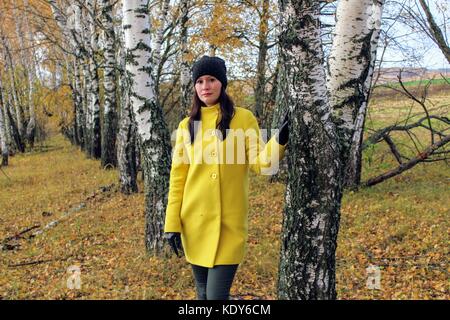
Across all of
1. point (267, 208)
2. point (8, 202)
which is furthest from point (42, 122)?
point (267, 208)

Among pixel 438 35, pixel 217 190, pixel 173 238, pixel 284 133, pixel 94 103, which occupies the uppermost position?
pixel 438 35

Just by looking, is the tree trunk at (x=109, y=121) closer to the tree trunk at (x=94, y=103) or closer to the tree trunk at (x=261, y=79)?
the tree trunk at (x=94, y=103)

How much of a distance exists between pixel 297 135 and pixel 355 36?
132 centimetres

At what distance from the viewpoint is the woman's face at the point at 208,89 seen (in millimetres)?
2914

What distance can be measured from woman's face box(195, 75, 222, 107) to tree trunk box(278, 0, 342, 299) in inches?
20.2

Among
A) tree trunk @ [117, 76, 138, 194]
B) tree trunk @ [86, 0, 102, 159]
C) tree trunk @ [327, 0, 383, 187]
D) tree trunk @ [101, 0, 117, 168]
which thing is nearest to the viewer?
tree trunk @ [327, 0, 383, 187]

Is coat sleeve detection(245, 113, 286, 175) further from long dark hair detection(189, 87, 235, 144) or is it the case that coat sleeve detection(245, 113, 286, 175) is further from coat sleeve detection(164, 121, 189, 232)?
coat sleeve detection(164, 121, 189, 232)

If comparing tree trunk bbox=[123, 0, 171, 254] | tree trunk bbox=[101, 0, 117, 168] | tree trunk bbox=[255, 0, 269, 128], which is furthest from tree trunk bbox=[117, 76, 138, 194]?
tree trunk bbox=[255, 0, 269, 128]

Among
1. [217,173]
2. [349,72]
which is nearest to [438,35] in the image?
[349,72]

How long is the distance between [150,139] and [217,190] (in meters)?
2.67

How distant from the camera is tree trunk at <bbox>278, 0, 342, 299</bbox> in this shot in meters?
2.84

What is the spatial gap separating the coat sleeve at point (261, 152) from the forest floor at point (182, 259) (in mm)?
2177

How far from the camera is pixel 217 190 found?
9.39 ft

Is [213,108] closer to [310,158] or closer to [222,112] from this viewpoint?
[222,112]
